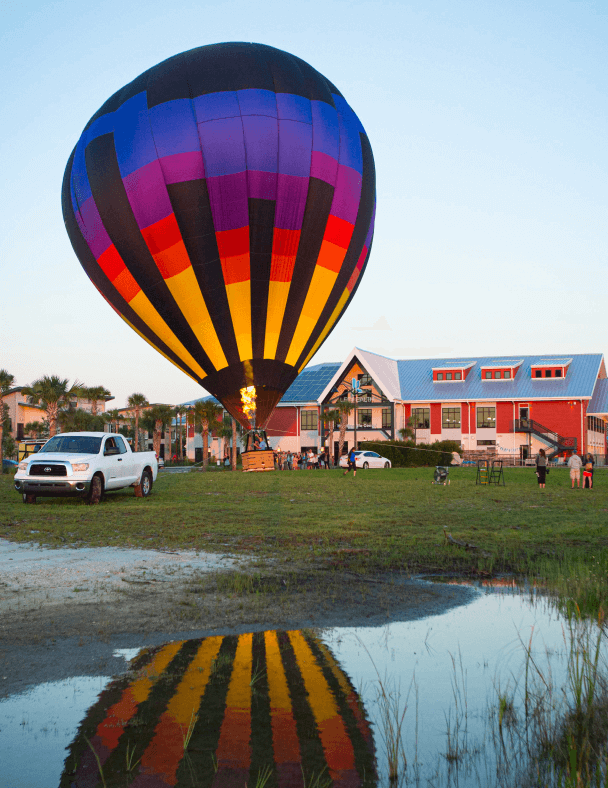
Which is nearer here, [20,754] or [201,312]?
[20,754]

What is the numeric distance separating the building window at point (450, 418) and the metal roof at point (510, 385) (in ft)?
3.64

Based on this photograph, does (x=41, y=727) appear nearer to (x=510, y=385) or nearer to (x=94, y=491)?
(x=94, y=491)

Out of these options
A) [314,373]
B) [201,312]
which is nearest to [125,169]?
[201,312]

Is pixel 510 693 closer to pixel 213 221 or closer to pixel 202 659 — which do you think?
pixel 202 659

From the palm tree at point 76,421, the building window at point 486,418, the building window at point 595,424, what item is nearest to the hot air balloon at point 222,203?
the palm tree at point 76,421

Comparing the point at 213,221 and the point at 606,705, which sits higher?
the point at 213,221

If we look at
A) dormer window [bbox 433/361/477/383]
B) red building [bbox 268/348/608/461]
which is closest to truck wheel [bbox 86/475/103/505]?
red building [bbox 268/348/608/461]

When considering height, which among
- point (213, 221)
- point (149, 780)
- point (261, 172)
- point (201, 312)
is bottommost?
point (149, 780)

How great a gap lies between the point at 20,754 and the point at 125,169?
727 inches

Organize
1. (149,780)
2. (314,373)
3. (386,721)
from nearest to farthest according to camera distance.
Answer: (149,780) → (386,721) → (314,373)

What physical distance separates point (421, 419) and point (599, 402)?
14.1 meters

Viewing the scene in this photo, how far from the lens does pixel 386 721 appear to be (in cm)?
420

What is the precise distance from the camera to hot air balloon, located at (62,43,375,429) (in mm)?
19969

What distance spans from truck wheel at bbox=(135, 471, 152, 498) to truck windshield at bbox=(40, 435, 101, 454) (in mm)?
2224
